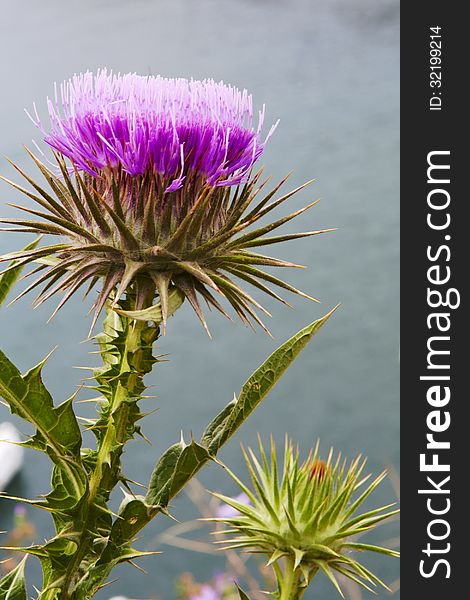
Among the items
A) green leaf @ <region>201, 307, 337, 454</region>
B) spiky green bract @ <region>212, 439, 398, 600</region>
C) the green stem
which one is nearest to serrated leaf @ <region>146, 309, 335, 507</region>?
green leaf @ <region>201, 307, 337, 454</region>

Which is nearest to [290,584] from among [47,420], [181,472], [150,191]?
[181,472]

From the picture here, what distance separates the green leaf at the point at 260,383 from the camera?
1.00 m

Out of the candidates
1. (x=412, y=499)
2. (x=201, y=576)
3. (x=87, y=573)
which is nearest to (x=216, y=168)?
(x=87, y=573)

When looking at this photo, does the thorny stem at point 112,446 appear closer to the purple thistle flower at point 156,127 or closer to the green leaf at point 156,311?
the green leaf at point 156,311

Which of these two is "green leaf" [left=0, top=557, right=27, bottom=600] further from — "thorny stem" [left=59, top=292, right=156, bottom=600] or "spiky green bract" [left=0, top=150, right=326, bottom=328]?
"spiky green bract" [left=0, top=150, right=326, bottom=328]

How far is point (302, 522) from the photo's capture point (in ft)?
3.81

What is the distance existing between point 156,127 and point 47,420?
36 centimetres

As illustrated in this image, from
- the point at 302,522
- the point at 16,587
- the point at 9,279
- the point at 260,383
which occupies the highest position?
the point at 9,279

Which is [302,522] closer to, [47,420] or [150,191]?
[47,420]

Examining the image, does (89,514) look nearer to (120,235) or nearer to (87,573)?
(87,573)

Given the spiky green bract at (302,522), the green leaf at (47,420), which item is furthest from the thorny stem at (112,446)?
the spiky green bract at (302,522)

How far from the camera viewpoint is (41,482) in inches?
149

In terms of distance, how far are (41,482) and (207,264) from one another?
9.87 feet

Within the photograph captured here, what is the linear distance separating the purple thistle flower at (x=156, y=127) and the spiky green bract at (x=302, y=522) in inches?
15.6
